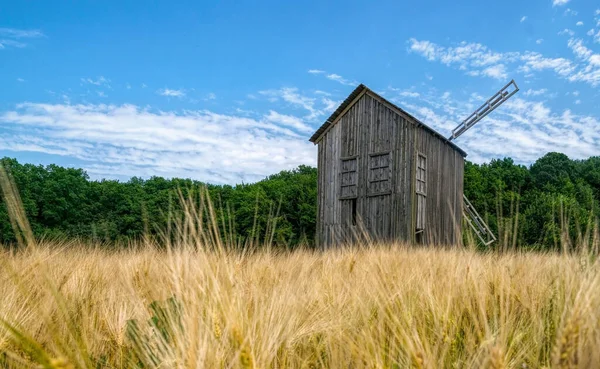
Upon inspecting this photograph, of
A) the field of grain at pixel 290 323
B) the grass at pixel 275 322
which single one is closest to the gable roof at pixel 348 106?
the field of grain at pixel 290 323

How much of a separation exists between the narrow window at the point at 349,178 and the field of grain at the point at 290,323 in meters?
12.8

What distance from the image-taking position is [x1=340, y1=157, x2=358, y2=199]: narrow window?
53.6 ft

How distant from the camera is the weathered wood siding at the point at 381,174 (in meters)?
15.1

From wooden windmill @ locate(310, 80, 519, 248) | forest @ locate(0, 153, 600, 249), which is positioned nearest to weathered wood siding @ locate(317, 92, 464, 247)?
wooden windmill @ locate(310, 80, 519, 248)

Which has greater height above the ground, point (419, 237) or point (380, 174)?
point (380, 174)

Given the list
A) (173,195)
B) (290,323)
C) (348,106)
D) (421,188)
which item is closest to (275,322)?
(290,323)

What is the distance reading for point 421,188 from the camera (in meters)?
15.9

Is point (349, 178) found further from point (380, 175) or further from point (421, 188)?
point (421, 188)

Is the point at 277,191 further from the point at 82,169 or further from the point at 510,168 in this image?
the point at 510,168

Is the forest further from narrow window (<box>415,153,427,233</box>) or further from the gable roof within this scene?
narrow window (<box>415,153,427,233</box>)

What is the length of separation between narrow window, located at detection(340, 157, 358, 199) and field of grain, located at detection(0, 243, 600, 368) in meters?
12.8

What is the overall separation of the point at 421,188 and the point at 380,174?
1.57 m

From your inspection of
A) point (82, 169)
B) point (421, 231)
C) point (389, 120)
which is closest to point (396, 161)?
point (389, 120)

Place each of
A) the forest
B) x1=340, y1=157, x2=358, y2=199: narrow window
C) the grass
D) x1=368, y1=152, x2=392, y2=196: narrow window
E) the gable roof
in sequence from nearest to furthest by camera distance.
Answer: the grass → the gable roof → x1=368, y1=152, x2=392, y2=196: narrow window → x1=340, y1=157, x2=358, y2=199: narrow window → the forest
